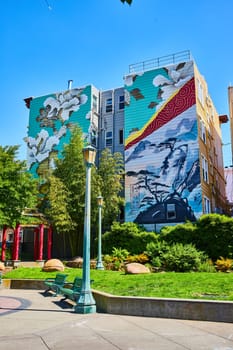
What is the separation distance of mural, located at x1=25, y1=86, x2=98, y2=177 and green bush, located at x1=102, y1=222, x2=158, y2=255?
10.2m

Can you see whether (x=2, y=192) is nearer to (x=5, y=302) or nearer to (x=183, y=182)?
(x=5, y=302)

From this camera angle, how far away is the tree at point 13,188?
68.9 feet

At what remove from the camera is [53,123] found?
3347 cm

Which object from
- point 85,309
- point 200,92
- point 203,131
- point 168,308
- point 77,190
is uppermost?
point 200,92

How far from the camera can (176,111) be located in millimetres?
27031

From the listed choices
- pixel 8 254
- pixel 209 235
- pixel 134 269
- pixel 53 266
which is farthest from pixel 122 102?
pixel 134 269

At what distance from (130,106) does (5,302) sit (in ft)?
71.0

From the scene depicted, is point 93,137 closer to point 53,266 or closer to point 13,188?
point 13,188

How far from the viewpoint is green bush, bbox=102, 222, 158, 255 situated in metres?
23.8

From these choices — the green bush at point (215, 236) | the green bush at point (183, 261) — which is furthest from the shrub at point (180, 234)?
the green bush at point (183, 261)

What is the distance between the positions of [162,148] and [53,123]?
40.7 feet

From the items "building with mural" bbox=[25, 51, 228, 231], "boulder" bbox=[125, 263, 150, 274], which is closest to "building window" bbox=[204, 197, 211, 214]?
"building with mural" bbox=[25, 51, 228, 231]

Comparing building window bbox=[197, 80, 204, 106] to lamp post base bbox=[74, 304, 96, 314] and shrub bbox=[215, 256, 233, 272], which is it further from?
lamp post base bbox=[74, 304, 96, 314]

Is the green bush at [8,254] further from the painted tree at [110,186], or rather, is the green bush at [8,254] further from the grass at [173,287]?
the grass at [173,287]
